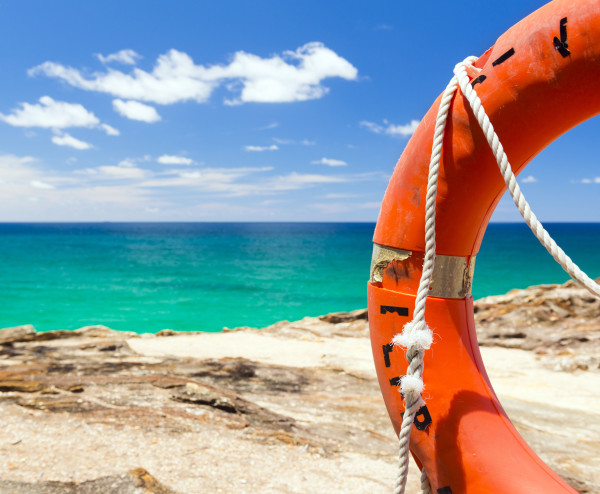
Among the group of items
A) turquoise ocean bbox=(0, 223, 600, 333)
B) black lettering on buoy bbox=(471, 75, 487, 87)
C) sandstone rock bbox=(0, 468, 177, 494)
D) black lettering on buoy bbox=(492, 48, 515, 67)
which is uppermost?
black lettering on buoy bbox=(492, 48, 515, 67)

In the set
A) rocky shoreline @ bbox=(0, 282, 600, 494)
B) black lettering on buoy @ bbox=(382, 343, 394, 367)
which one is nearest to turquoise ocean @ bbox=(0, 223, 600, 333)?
rocky shoreline @ bbox=(0, 282, 600, 494)

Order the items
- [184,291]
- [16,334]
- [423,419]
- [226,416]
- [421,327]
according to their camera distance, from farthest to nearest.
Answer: [184,291]
[16,334]
[226,416]
[423,419]
[421,327]

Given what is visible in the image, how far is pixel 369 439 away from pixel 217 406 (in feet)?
3.87

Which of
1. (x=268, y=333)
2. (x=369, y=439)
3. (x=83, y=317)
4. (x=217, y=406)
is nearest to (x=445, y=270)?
(x=369, y=439)

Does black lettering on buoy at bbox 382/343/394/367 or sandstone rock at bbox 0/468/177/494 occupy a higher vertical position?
black lettering on buoy at bbox 382/343/394/367

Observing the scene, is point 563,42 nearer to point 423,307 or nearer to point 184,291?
point 423,307

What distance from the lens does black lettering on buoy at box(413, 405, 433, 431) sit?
155 cm

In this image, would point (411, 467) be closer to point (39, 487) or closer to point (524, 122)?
point (39, 487)

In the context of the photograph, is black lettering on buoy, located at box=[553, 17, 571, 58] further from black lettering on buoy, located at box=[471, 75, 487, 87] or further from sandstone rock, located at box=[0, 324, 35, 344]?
sandstone rock, located at box=[0, 324, 35, 344]

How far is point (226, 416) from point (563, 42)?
3.09 metres

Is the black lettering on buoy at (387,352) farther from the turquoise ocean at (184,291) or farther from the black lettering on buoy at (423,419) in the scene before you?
the turquoise ocean at (184,291)

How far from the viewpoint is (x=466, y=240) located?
5.14 ft

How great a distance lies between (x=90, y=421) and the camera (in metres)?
3.16

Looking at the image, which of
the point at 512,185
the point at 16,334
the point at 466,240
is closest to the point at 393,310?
the point at 466,240
